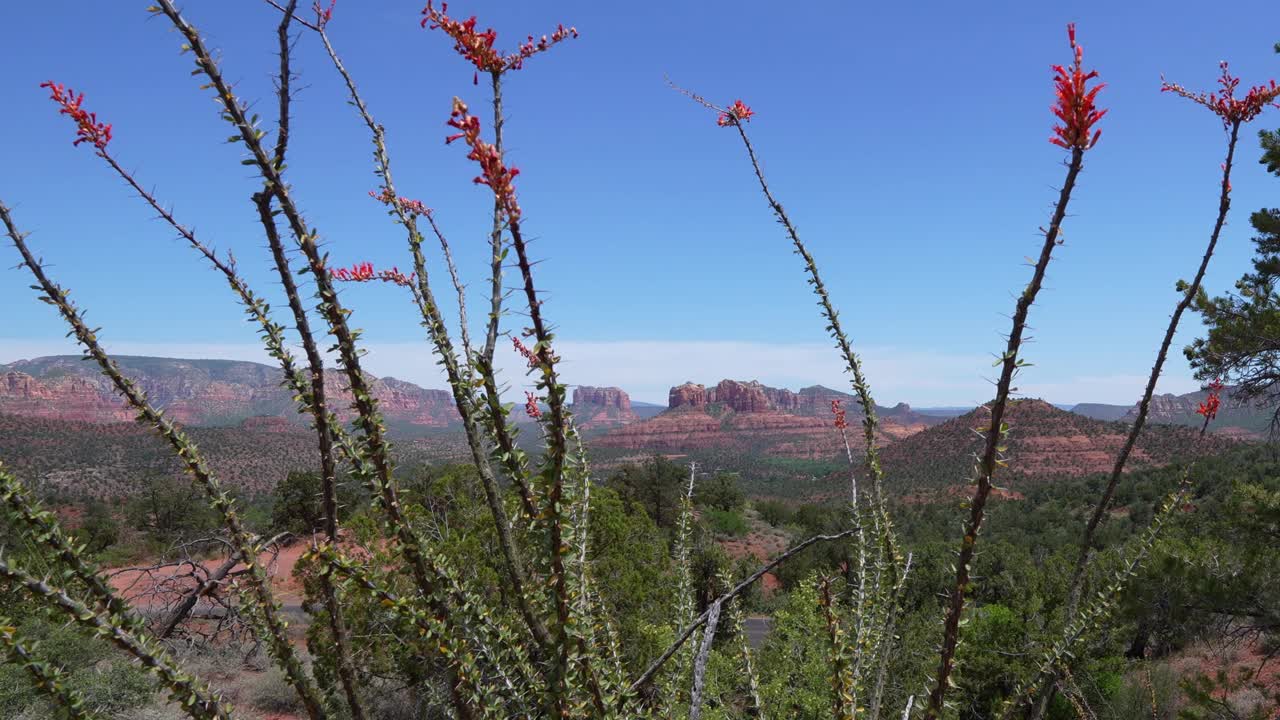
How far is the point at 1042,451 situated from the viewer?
2689 inches

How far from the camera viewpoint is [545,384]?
62.8 inches

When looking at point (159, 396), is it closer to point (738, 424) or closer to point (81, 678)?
point (738, 424)

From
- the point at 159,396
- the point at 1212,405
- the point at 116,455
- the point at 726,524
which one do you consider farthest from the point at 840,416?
the point at 159,396

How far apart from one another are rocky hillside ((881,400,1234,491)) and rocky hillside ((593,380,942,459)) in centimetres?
4153

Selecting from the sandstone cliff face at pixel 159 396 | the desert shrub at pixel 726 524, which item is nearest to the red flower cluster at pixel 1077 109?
the desert shrub at pixel 726 524

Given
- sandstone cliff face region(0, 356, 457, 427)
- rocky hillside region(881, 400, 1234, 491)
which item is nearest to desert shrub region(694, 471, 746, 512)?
rocky hillside region(881, 400, 1234, 491)

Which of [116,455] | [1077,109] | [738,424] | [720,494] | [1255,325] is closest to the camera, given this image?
[1077,109]

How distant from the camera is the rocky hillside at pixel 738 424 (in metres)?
139

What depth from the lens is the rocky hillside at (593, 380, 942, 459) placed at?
139m

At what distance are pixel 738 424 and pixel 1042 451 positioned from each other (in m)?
93.4

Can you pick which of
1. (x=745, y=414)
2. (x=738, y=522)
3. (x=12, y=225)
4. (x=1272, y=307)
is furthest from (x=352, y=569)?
(x=745, y=414)

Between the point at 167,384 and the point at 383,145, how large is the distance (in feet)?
754

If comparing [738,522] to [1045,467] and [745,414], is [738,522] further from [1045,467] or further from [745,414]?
[745,414]

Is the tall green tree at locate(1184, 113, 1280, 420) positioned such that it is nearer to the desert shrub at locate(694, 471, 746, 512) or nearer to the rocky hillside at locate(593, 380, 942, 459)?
the desert shrub at locate(694, 471, 746, 512)
